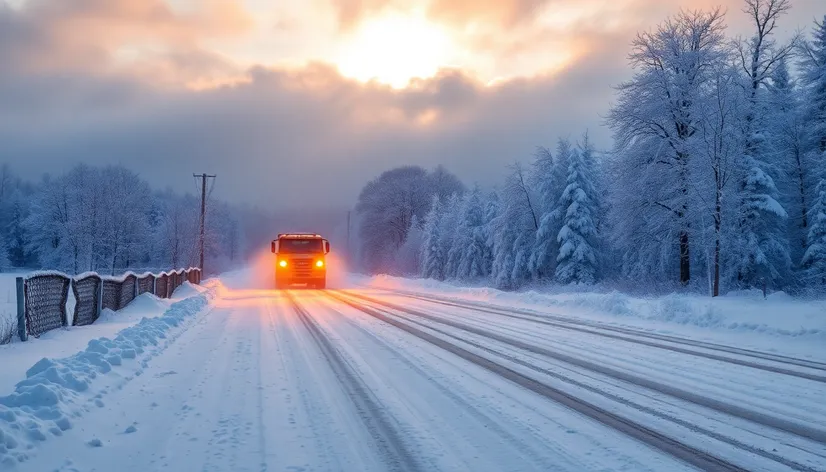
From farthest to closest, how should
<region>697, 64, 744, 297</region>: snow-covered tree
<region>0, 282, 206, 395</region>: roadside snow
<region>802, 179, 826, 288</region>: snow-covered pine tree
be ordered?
Result: <region>802, 179, 826, 288</region>: snow-covered pine tree
<region>697, 64, 744, 297</region>: snow-covered tree
<region>0, 282, 206, 395</region>: roadside snow

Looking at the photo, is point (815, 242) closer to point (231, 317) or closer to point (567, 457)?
point (231, 317)

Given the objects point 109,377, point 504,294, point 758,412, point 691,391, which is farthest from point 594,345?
point 504,294

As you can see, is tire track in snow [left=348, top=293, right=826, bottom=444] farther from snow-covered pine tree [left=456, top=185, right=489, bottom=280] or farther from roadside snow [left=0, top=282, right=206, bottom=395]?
snow-covered pine tree [left=456, top=185, right=489, bottom=280]

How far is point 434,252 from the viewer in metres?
62.8

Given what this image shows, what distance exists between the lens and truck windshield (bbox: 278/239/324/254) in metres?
35.8

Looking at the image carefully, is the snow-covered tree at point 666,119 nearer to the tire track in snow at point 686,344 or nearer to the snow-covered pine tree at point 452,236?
the tire track in snow at point 686,344

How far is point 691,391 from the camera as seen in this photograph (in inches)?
265

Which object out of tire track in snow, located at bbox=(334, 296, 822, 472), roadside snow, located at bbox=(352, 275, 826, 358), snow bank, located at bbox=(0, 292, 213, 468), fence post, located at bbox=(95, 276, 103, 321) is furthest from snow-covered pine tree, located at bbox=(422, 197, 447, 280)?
snow bank, located at bbox=(0, 292, 213, 468)

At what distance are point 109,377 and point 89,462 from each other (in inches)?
121

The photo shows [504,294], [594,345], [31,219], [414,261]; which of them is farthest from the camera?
[414,261]

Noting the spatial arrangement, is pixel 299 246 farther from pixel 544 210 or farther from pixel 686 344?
pixel 686 344

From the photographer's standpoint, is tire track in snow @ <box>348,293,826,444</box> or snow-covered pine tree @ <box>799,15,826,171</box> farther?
snow-covered pine tree @ <box>799,15,826,171</box>

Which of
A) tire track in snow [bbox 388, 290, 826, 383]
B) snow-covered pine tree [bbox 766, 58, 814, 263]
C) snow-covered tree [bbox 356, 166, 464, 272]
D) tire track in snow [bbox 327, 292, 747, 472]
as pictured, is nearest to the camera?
tire track in snow [bbox 327, 292, 747, 472]

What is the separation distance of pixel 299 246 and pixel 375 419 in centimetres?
3145
